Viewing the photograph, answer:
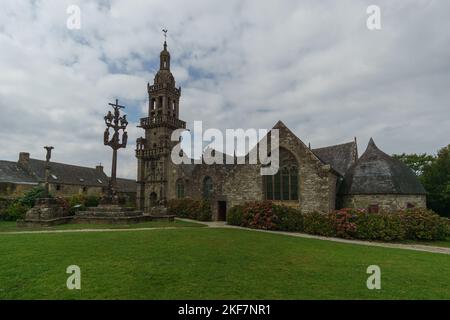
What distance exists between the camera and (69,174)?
42.7m

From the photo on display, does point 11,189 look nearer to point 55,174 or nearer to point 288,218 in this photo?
point 55,174

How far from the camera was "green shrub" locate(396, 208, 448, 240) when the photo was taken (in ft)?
47.1

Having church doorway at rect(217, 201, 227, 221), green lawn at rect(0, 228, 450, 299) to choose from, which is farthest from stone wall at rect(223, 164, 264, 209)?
green lawn at rect(0, 228, 450, 299)

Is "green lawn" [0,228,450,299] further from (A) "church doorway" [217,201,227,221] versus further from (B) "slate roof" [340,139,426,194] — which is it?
(A) "church doorway" [217,201,227,221]

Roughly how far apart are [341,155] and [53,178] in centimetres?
3916

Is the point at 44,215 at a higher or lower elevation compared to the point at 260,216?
higher

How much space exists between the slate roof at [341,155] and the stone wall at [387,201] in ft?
13.9

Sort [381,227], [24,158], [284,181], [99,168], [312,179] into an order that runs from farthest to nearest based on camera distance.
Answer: [99,168] → [24,158] → [284,181] → [312,179] → [381,227]

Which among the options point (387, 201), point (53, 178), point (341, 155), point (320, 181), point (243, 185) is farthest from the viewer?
point (53, 178)

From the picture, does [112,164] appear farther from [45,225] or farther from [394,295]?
[394,295]

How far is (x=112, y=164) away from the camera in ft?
64.4

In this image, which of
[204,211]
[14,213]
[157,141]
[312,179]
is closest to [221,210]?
[204,211]

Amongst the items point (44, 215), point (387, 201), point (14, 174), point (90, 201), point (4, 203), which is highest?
point (14, 174)
